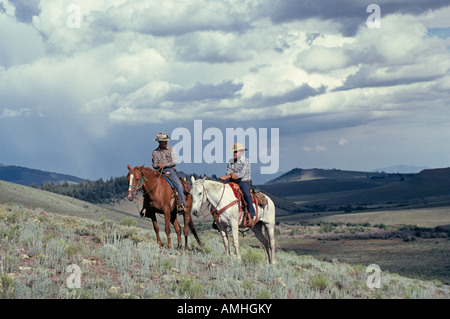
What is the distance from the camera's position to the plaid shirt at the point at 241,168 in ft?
50.3

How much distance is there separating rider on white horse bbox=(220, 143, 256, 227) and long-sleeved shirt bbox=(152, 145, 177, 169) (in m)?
1.88

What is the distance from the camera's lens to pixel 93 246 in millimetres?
14797

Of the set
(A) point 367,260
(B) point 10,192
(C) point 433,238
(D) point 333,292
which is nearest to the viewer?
(D) point 333,292

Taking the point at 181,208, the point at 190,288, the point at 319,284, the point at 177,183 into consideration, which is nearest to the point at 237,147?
the point at 177,183

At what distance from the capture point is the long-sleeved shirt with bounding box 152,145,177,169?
16.0 meters

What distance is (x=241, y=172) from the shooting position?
50.2ft

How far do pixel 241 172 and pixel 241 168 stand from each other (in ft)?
0.42

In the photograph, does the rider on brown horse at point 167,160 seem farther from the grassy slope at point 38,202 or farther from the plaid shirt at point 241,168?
the grassy slope at point 38,202

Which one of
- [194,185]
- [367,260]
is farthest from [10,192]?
[194,185]

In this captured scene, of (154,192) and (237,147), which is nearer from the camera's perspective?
(154,192)

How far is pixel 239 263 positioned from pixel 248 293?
323 cm

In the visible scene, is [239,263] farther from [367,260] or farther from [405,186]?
[405,186]

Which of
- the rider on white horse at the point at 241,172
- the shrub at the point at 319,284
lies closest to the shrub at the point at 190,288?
the shrub at the point at 319,284

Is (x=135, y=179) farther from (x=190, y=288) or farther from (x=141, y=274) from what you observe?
(x=190, y=288)
